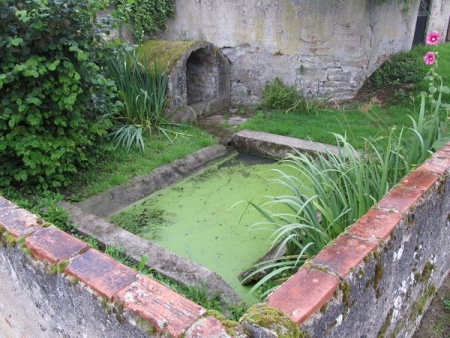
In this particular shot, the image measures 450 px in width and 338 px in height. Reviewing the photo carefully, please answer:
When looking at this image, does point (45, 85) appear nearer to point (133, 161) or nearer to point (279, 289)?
point (133, 161)

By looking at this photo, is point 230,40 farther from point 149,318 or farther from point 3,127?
point 149,318

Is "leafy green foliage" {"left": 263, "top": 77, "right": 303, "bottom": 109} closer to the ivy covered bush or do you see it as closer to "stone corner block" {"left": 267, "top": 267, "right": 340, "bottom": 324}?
the ivy covered bush

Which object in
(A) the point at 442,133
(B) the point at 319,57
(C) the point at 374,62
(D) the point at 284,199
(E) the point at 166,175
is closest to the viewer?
(D) the point at 284,199

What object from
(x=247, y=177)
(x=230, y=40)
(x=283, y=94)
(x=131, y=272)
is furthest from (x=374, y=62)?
(x=131, y=272)

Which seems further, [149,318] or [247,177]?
[247,177]

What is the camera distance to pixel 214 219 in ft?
12.0

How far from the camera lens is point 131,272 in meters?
1.57

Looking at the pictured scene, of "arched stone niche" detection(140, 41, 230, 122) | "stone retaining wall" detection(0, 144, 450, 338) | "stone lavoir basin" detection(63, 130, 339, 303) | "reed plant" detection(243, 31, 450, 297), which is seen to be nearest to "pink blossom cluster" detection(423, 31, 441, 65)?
"reed plant" detection(243, 31, 450, 297)

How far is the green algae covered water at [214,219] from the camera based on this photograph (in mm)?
3111

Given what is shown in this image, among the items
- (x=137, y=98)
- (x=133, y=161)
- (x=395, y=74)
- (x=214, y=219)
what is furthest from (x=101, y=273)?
(x=395, y=74)

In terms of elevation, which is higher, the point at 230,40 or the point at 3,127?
the point at 230,40

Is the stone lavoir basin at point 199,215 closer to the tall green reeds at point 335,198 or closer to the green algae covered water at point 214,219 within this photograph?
the green algae covered water at point 214,219

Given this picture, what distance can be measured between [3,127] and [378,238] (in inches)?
119

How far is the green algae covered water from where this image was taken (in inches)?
122
